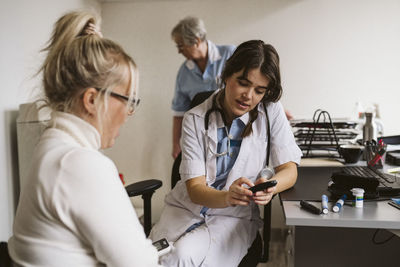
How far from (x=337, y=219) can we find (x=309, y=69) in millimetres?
1963

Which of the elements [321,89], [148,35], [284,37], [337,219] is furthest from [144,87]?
[337,219]

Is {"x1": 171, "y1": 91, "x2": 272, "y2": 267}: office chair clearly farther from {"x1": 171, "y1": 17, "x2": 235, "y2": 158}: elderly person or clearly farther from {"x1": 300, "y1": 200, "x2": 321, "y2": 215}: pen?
{"x1": 171, "y1": 17, "x2": 235, "y2": 158}: elderly person

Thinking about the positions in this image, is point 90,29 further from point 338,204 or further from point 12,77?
point 12,77

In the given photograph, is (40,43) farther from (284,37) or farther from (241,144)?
(284,37)

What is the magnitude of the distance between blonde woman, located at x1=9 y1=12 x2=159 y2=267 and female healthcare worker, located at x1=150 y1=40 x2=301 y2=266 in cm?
53

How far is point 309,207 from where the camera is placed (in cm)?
108

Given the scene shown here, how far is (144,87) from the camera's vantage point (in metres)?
3.00

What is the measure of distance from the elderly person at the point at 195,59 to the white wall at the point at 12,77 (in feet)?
2.92

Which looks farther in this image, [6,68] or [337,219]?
[6,68]

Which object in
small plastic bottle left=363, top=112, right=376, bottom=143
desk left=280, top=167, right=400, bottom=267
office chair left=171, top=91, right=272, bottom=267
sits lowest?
desk left=280, top=167, right=400, bottom=267

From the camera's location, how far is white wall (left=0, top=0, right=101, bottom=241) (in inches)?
72.4

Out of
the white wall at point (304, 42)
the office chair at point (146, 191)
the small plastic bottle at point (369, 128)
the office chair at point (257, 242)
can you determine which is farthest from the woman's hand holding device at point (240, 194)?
the white wall at point (304, 42)

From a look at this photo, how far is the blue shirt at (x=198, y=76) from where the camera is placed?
237cm

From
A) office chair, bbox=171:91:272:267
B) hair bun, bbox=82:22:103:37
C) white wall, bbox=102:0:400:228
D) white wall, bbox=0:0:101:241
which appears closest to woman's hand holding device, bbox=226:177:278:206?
office chair, bbox=171:91:272:267
